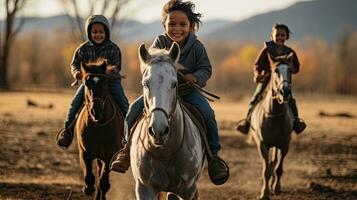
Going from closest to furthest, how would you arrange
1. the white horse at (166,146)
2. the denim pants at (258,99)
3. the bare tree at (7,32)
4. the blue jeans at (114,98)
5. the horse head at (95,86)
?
the white horse at (166,146)
the horse head at (95,86)
the blue jeans at (114,98)
the denim pants at (258,99)
the bare tree at (7,32)

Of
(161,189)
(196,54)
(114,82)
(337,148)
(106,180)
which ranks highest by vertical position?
(196,54)

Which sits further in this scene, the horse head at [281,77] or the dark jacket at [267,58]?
the dark jacket at [267,58]

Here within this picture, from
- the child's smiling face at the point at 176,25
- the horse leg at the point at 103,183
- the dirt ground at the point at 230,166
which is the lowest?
the dirt ground at the point at 230,166

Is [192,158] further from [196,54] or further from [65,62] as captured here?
[65,62]

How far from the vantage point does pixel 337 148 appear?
1766 centimetres

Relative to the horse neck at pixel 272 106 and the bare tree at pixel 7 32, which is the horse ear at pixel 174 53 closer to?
the horse neck at pixel 272 106

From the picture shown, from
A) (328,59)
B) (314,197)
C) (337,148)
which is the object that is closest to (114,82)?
(314,197)

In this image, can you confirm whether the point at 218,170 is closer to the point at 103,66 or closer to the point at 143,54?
the point at 143,54

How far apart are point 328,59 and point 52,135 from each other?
114 m

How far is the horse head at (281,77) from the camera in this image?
9.68m

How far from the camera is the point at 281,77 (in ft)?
32.0

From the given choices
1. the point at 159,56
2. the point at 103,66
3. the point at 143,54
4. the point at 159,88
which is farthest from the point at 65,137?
the point at 159,88

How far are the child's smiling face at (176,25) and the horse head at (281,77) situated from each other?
12.2 ft

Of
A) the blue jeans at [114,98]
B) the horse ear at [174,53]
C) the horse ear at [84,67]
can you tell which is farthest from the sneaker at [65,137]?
the horse ear at [174,53]
